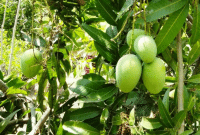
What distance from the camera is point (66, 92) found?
111cm

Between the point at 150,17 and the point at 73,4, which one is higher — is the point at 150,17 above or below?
below

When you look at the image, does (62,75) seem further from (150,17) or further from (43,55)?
(150,17)

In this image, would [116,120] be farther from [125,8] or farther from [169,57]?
[125,8]

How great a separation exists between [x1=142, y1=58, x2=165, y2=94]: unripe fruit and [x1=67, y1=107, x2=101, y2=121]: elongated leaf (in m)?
0.37

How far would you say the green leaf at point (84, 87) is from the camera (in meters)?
0.92

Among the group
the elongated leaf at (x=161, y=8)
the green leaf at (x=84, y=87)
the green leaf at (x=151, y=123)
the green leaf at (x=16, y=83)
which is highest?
the elongated leaf at (x=161, y=8)

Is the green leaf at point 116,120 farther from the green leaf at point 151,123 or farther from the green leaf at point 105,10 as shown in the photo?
the green leaf at point 105,10

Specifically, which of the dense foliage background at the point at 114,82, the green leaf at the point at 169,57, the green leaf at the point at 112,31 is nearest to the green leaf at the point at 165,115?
the dense foliage background at the point at 114,82

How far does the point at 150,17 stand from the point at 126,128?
0.45 meters

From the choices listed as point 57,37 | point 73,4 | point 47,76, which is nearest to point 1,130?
point 47,76

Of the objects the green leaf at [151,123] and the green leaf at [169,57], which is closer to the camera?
the green leaf at [151,123]

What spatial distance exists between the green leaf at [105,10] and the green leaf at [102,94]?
0.29m

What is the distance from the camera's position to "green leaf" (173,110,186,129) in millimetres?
707

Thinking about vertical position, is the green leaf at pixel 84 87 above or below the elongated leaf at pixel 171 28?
below
